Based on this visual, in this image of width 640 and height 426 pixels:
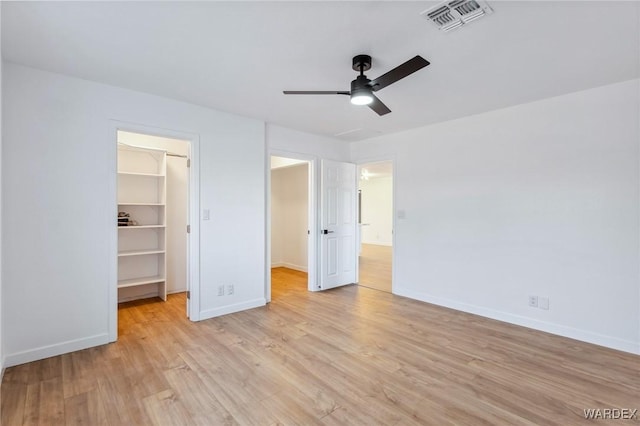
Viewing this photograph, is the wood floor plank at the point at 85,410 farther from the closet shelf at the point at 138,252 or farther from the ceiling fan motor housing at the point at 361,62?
the ceiling fan motor housing at the point at 361,62

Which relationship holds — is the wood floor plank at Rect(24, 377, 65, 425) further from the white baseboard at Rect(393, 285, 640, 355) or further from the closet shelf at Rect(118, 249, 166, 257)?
the white baseboard at Rect(393, 285, 640, 355)

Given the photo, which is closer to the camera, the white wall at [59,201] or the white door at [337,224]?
the white wall at [59,201]

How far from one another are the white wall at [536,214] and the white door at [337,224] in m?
1.06

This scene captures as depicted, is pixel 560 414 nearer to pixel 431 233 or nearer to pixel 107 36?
pixel 431 233

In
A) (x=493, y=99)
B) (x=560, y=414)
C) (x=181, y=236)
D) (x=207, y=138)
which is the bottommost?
(x=560, y=414)

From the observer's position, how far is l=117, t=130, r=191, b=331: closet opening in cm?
426

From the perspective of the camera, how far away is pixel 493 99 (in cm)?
332

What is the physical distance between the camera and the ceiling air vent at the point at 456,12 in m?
1.80

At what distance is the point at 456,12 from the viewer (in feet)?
6.18

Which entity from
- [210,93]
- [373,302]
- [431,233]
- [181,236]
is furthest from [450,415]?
[181,236]

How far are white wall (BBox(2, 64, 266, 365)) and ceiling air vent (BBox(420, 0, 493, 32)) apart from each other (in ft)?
9.04

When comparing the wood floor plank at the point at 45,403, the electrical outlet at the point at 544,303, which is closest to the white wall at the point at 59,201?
the wood floor plank at the point at 45,403

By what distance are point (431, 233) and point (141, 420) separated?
3.79 meters

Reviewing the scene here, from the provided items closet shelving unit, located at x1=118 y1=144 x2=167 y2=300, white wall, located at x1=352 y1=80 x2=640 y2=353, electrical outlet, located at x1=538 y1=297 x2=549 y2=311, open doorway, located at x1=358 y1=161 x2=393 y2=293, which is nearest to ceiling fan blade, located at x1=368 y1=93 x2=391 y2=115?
white wall, located at x1=352 y1=80 x2=640 y2=353
